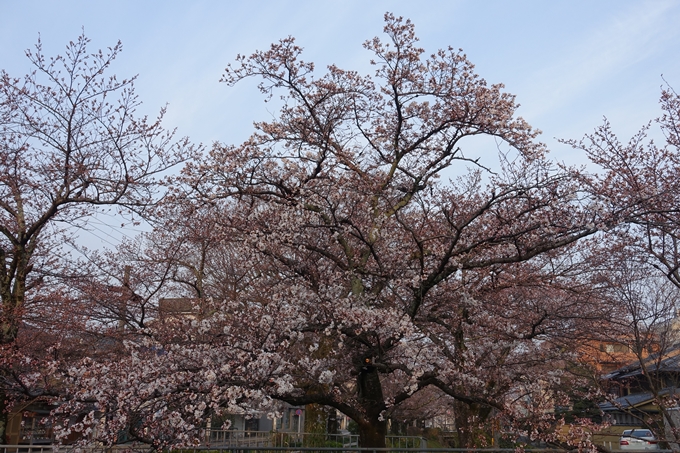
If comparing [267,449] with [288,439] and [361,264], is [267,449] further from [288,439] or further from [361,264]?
[288,439]

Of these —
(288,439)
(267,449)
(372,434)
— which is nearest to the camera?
(267,449)

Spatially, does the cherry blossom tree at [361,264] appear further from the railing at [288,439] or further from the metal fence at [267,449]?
the railing at [288,439]

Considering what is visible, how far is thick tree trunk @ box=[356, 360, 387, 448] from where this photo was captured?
8867mm

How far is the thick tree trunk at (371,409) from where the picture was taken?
8.87 m

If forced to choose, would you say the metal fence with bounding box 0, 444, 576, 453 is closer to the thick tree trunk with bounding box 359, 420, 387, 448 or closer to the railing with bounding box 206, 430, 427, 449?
the thick tree trunk with bounding box 359, 420, 387, 448

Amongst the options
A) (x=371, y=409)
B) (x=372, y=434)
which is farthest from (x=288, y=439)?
(x=371, y=409)

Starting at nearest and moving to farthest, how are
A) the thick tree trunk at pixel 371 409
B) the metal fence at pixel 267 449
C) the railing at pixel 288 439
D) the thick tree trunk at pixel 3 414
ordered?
the metal fence at pixel 267 449 < the thick tree trunk at pixel 3 414 < the thick tree trunk at pixel 371 409 < the railing at pixel 288 439

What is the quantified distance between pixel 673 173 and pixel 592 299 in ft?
11.9

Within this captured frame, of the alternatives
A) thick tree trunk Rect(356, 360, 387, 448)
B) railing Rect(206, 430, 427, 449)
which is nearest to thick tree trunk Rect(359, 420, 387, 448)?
thick tree trunk Rect(356, 360, 387, 448)

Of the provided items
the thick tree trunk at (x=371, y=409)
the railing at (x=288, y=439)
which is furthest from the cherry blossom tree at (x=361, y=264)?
the railing at (x=288, y=439)

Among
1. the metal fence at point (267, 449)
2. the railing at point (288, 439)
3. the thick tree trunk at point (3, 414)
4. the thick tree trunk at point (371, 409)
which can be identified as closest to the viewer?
the metal fence at point (267, 449)

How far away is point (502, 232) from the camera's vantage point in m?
8.34

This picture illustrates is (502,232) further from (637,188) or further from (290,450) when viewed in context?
(290,450)

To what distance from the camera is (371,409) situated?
29.2ft
